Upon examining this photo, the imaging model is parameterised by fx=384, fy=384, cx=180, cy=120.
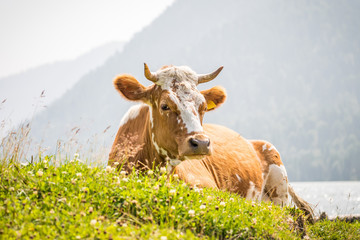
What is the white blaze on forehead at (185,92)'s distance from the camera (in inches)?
246

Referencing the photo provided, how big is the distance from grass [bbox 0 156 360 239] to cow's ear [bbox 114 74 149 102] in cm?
200

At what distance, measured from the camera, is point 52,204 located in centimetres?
420

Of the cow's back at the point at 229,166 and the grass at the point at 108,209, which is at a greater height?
the grass at the point at 108,209

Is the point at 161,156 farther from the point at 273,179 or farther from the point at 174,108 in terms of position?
the point at 273,179

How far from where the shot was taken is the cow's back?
313 inches

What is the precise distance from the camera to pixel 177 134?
6.31 meters

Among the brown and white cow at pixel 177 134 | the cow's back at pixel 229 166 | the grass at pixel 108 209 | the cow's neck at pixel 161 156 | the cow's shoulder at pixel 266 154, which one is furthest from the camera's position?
the cow's shoulder at pixel 266 154

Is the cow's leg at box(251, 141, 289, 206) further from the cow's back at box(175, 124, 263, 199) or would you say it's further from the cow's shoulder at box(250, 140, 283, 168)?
the cow's back at box(175, 124, 263, 199)

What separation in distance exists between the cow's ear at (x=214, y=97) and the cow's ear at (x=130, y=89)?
142 centimetres

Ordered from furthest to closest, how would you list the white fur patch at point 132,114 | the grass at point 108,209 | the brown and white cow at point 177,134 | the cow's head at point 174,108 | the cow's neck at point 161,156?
the white fur patch at point 132,114
the cow's neck at point 161,156
the brown and white cow at point 177,134
the cow's head at point 174,108
the grass at point 108,209

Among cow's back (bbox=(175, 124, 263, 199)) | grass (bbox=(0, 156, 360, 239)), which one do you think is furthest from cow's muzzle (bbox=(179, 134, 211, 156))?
cow's back (bbox=(175, 124, 263, 199))

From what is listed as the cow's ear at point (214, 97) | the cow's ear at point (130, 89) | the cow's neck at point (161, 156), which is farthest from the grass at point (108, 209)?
the cow's ear at point (214, 97)

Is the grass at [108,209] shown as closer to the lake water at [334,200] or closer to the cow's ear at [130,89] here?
the cow's ear at [130,89]

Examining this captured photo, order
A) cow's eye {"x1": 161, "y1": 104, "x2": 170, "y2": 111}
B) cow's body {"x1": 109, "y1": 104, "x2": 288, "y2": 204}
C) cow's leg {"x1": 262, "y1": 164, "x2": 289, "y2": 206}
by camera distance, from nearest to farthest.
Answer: cow's eye {"x1": 161, "y1": 104, "x2": 170, "y2": 111} → cow's body {"x1": 109, "y1": 104, "x2": 288, "y2": 204} → cow's leg {"x1": 262, "y1": 164, "x2": 289, "y2": 206}
